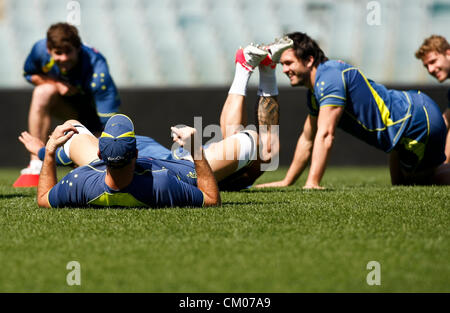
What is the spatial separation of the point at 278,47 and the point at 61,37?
2.44 m

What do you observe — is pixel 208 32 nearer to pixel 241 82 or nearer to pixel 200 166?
pixel 241 82

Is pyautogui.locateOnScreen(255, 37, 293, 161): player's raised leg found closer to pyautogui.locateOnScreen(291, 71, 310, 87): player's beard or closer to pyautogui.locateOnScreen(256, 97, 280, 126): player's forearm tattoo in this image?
pyautogui.locateOnScreen(256, 97, 280, 126): player's forearm tattoo

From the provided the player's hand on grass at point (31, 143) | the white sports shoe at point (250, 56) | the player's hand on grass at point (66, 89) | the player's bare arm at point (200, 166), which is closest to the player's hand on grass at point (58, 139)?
the player's bare arm at point (200, 166)

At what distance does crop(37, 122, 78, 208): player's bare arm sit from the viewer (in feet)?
14.8

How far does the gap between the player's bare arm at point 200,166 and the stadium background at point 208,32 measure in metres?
9.82

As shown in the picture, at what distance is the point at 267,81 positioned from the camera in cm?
638

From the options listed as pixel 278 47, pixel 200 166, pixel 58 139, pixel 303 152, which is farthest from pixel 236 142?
pixel 303 152

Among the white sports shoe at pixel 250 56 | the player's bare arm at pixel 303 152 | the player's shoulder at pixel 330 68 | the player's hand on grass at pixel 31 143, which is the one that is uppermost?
the white sports shoe at pixel 250 56

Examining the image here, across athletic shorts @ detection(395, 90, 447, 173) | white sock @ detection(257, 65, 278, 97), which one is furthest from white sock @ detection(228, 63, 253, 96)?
athletic shorts @ detection(395, 90, 447, 173)

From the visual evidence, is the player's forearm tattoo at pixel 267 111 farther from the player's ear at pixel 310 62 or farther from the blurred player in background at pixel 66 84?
the blurred player in background at pixel 66 84

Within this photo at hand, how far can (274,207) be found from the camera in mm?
4879

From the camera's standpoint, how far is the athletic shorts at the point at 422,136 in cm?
663
